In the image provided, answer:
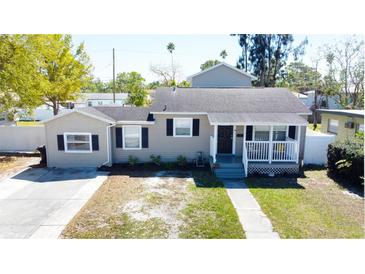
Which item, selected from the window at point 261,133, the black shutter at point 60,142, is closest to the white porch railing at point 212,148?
the window at point 261,133

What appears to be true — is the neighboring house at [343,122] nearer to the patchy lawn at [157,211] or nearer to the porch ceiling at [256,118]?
the porch ceiling at [256,118]

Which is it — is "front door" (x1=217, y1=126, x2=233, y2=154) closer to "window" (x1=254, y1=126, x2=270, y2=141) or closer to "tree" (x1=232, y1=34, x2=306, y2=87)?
"window" (x1=254, y1=126, x2=270, y2=141)

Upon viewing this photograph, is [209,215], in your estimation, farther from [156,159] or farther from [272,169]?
[156,159]

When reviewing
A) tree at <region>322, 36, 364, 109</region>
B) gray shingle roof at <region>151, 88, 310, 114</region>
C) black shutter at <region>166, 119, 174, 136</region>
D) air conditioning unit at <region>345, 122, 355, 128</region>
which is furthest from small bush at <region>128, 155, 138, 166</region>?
tree at <region>322, 36, 364, 109</region>

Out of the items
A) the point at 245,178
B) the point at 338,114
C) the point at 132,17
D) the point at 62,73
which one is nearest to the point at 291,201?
the point at 245,178

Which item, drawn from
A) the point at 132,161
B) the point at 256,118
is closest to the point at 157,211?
the point at 132,161

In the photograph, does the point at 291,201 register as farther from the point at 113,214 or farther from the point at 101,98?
the point at 101,98
